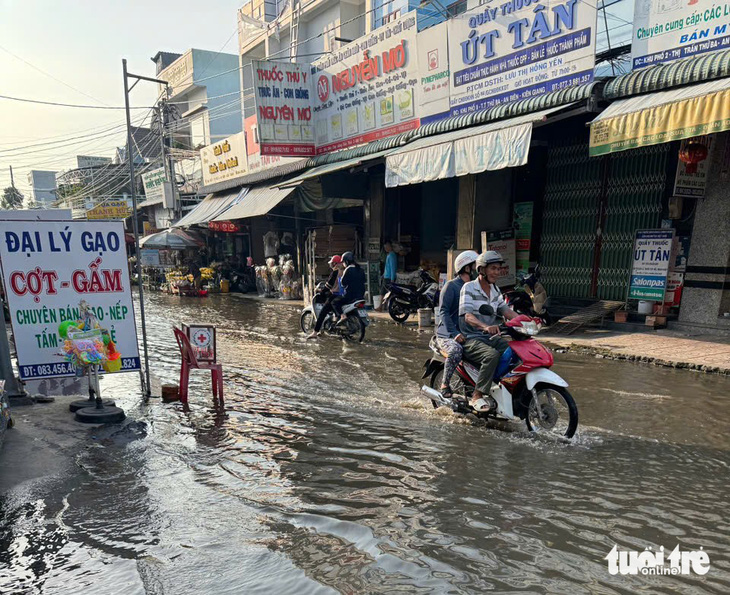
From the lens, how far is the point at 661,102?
7422 mm

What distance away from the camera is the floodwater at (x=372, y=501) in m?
2.94

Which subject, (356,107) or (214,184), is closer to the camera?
(356,107)

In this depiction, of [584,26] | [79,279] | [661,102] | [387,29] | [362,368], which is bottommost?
[362,368]

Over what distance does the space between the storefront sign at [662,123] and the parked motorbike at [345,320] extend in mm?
5188

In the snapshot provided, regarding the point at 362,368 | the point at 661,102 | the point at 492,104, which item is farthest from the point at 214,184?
the point at 661,102

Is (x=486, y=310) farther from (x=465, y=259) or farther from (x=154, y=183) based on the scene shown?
(x=154, y=183)

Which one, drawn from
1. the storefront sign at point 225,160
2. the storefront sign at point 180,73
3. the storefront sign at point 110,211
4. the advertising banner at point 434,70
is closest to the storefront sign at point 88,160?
the storefront sign at point 180,73

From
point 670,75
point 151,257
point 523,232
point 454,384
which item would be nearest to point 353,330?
point 523,232

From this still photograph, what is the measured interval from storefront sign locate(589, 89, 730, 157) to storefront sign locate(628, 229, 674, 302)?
2.50m

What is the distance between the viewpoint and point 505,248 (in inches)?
462

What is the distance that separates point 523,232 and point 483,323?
24.9 feet

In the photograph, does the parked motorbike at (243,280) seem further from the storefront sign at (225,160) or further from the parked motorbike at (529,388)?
the parked motorbike at (529,388)

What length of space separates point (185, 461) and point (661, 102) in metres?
7.96

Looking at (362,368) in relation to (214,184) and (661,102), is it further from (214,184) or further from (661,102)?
(214,184)
